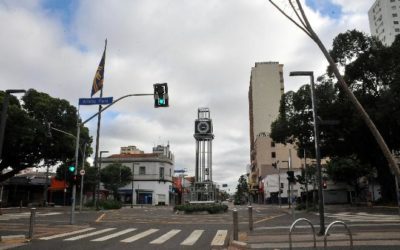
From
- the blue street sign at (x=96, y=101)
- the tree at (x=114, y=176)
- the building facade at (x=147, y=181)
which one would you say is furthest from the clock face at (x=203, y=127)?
the building facade at (x=147, y=181)

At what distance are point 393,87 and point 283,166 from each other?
215ft

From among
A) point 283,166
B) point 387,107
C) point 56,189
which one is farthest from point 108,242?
point 283,166

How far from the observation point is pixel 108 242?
13.6 meters

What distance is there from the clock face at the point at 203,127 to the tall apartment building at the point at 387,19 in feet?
298

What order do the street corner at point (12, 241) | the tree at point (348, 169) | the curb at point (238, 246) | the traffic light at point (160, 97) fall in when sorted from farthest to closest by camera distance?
the tree at point (348, 169), the traffic light at point (160, 97), the street corner at point (12, 241), the curb at point (238, 246)

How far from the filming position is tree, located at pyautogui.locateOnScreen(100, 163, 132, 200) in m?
70.1

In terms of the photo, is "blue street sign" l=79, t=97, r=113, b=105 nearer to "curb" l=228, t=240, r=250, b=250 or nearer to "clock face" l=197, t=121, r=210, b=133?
"curb" l=228, t=240, r=250, b=250

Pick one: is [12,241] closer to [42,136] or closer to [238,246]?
[238,246]

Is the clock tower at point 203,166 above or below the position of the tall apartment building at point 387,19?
below

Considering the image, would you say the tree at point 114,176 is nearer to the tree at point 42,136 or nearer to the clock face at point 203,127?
the tree at point 42,136

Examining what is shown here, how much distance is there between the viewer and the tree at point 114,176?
7012 centimetres

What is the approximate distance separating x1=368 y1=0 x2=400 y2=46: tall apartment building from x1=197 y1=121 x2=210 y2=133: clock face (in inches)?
3573

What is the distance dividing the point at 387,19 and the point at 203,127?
315ft

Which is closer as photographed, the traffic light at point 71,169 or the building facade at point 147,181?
the traffic light at point 71,169
